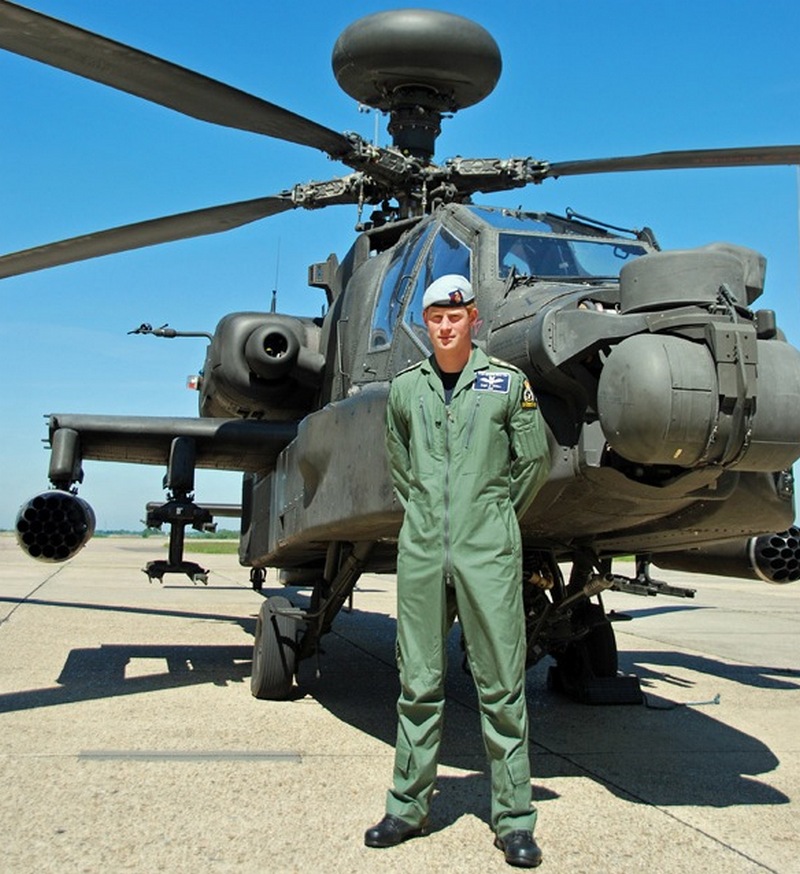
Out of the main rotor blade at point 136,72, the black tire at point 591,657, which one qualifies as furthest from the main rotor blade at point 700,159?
the black tire at point 591,657

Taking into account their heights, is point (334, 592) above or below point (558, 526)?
below

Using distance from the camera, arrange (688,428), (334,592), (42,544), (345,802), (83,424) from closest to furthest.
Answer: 1. (688,428)
2. (345,802)
3. (334,592)
4. (42,544)
5. (83,424)

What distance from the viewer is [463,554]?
11.2 feet

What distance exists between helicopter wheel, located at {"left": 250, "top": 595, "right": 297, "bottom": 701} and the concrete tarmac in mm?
152

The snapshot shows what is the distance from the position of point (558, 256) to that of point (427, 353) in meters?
0.91

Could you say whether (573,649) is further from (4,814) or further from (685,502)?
(4,814)

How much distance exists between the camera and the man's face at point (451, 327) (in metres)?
3.63

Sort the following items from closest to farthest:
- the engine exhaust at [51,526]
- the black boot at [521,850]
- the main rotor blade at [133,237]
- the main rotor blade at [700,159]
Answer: the black boot at [521,850] → the main rotor blade at [700,159] → the main rotor blade at [133,237] → the engine exhaust at [51,526]

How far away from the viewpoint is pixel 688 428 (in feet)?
10.9

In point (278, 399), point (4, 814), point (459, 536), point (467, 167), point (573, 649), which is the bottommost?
point (4, 814)

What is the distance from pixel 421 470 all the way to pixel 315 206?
13.9ft

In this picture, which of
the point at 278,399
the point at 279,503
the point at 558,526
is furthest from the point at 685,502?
the point at 278,399

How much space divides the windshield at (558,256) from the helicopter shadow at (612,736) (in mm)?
2281

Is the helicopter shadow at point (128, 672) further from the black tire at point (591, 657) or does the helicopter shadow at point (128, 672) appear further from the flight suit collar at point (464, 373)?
the flight suit collar at point (464, 373)
